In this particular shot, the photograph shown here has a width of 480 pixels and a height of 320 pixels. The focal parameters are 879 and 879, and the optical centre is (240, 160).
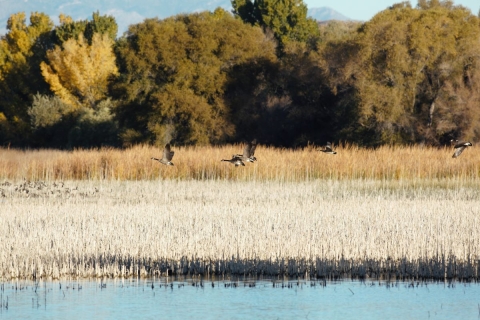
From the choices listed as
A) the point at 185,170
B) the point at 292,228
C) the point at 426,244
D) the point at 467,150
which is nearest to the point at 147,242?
the point at 292,228

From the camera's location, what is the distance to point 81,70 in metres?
53.9

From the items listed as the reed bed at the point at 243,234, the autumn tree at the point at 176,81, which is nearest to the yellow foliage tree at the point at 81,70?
the autumn tree at the point at 176,81

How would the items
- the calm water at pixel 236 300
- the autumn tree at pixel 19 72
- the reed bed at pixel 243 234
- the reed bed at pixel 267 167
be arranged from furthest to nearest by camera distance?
the autumn tree at pixel 19 72
the reed bed at pixel 267 167
the reed bed at pixel 243 234
the calm water at pixel 236 300

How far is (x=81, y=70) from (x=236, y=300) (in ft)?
153

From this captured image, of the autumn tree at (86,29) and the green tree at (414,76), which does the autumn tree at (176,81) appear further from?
the autumn tree at (86,29)

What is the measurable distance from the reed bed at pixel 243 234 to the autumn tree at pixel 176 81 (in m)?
22.8

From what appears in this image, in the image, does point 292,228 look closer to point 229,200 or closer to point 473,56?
point 229,200

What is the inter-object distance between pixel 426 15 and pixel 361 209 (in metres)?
23.7

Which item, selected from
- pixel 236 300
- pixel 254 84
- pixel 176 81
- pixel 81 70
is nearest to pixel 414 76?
pixel 254 84

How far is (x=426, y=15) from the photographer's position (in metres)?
36.6

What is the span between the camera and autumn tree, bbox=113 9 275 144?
41219mm

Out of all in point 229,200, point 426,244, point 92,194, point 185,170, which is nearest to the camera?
point 426,244

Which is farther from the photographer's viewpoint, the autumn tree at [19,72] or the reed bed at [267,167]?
the autumn tree at [19,72]

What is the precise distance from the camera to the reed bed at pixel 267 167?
23016 millimetres
